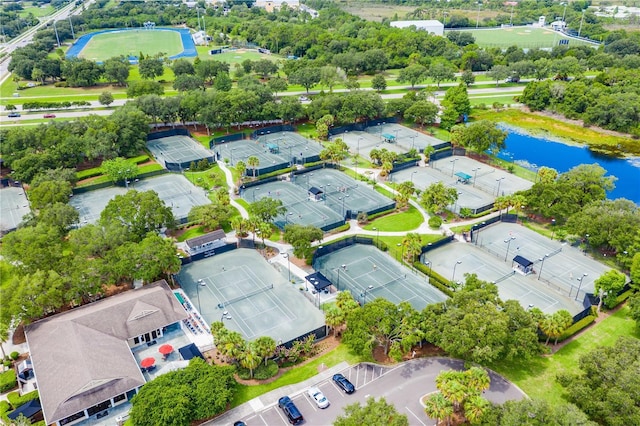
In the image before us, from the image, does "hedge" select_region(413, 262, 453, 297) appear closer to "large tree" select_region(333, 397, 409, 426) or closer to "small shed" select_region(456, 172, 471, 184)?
"large tree" select_region(333, 397, 409, 426)

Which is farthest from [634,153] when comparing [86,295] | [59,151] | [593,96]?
[59,151]

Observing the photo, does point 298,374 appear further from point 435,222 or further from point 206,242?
point 435,222

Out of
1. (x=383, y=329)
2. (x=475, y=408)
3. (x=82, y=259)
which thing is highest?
(x=82, y=259)

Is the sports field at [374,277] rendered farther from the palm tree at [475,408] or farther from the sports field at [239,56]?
the sports field at [239,56]

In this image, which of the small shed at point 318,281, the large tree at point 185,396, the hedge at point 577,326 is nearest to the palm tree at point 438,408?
the large tree at point 185,396

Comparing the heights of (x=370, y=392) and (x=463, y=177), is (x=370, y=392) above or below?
below

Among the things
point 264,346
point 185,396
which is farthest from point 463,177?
point 185,396

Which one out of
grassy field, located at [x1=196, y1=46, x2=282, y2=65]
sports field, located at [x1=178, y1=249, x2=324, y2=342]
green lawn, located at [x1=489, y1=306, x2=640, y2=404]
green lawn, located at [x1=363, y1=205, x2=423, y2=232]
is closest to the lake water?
green lawn, located at [x1=363, y1=205, x2=423, y2=232]
